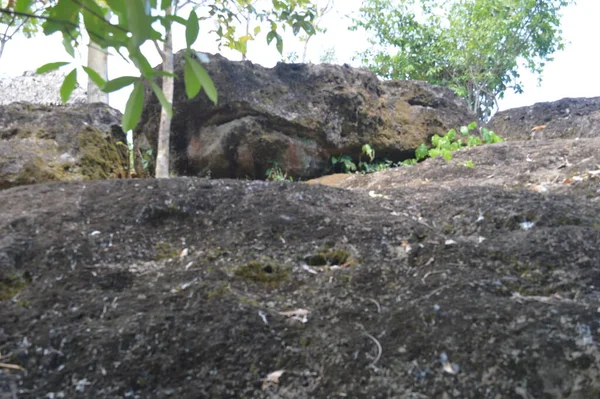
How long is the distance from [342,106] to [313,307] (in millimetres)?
4387

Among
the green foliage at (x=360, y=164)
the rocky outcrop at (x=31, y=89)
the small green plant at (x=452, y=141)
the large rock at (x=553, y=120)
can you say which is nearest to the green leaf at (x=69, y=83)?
the small green plant at (x=452, y=141)

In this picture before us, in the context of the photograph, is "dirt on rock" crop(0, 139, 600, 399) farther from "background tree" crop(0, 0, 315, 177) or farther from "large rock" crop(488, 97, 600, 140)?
"large rock" crop(488, 97, 600, 140)

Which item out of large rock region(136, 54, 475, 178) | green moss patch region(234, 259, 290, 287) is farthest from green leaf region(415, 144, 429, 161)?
green moss patch region(234, 259, 290, 287)

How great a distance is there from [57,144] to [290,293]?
345 centimetres

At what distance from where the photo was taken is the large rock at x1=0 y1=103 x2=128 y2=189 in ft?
14.0

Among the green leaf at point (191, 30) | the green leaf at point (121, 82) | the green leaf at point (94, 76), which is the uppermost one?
the green leaf at point (191, 30)

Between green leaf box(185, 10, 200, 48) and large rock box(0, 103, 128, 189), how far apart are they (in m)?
3.57

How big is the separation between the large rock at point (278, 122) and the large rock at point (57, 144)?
69 cm

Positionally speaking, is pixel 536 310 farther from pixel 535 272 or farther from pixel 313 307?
pixel 313 307

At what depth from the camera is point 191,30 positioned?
3.52ft

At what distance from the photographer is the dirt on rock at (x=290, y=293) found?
4.84ft

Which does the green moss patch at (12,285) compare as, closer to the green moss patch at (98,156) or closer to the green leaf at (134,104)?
the green leaf at (134,104)

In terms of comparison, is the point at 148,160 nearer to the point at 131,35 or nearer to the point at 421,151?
the point at 421,151

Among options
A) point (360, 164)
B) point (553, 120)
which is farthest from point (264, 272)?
point (553, 120)
